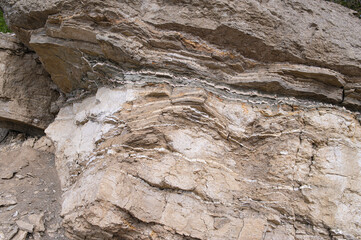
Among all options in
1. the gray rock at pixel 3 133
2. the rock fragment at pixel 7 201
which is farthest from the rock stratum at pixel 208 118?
the gray rock at pixel 3 133

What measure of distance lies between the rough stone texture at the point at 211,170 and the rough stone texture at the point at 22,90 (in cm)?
245

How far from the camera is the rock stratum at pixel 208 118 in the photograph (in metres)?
3.98

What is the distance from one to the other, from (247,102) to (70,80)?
11.6ft

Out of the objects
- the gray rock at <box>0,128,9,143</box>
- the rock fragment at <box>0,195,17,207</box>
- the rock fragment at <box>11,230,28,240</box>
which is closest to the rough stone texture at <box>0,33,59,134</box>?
the gray rock at <box>0,128,9,143</box>

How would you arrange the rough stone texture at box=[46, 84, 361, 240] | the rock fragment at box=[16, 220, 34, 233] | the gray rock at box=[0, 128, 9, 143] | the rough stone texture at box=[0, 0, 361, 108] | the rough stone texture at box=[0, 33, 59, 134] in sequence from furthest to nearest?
the gray rock at box=[0, 128, 9, 143] < the rough stone texture at box=[0, 33, 59, 134] < the rough stone texture at box=[0, 0, 361, 108] < the rock fragment at box=[16, 220, 34, 233] < the rough stone texture at box=[46, 84, 361, 240]

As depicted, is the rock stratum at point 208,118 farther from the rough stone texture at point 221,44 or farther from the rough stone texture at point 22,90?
the rough stone texture at point 22,90

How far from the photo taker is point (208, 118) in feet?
14.8

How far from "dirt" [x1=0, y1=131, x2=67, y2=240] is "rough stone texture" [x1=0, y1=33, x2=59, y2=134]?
1.49 feet

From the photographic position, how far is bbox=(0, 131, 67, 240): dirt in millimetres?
4484

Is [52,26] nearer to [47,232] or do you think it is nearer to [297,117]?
[47,232]

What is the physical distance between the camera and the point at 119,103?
15.7 ft

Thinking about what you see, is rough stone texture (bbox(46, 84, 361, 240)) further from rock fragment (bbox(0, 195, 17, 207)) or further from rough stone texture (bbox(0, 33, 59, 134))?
rough stone texture (bbox(0, 33, 59, 134))

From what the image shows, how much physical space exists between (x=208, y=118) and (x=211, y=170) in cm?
78

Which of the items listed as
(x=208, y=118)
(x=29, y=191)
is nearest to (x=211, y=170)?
(x=208, y=118)
